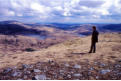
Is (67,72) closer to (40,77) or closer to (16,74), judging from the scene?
(40,77)

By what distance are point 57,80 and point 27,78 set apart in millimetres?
1618

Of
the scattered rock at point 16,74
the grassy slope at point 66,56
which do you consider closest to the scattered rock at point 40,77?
the scattered rock at point 16,74

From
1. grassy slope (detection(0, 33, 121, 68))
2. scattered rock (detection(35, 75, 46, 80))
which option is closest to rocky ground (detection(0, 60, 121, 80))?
scattered rock (detection(35, 75, 46, 80))

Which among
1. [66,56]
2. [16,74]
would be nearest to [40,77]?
[16,74]

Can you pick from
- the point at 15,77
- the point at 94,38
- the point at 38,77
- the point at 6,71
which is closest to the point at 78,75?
the point at 38,77

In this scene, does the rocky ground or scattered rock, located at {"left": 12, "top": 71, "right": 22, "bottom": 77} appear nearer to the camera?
the rocky ground

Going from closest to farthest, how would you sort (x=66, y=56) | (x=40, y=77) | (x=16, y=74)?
1. (x=40, y=77)
2. (x=16, y=74)
3. (x=66, y=56)

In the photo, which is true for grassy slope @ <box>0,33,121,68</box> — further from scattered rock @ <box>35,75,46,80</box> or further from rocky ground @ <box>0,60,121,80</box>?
scattered rock @ <box>35,75,46,80</box>

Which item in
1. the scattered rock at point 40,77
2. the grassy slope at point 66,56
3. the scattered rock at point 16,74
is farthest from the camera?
the grassy slope at point 66,56

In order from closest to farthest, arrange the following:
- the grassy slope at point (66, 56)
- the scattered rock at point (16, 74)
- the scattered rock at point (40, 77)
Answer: the scattered rock at point (40, 77) < the scattered rock at point (16, 74) < the grassy slope at point (66, 56)

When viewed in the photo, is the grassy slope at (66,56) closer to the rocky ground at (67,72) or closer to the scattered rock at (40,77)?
the rocky ground at (67,72)

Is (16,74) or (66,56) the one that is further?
(66,56)

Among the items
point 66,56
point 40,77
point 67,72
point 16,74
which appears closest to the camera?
point 40,77

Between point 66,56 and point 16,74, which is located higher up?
point 66,56
